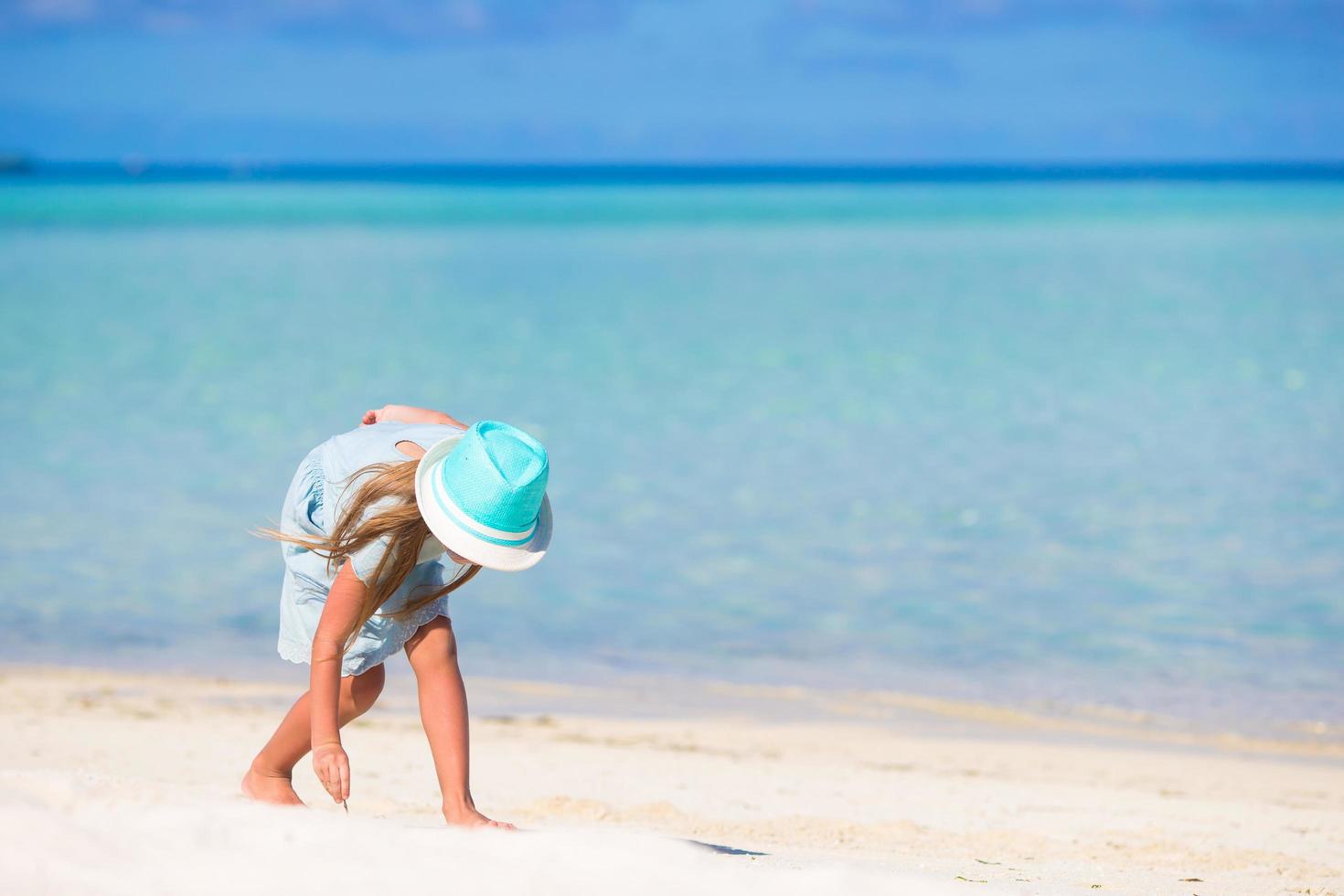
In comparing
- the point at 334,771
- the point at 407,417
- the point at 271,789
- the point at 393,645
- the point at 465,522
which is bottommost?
the point at 271,789

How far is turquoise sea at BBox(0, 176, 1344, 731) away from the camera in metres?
6.26

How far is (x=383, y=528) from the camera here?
115 inches

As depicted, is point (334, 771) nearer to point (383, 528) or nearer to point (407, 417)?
point (383, 528)

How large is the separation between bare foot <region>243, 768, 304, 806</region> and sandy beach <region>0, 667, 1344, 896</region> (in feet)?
0.78

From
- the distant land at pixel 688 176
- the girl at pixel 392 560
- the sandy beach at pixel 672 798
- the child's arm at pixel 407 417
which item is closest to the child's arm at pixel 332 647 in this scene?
the girl at pixel 392 560

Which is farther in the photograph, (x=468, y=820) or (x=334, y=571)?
(x=334, y=571)

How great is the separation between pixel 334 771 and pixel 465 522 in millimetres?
582

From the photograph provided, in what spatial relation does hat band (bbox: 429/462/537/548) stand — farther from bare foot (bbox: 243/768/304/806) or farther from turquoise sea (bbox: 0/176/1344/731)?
turquoise sea (bbox: 0/176/1344/731)

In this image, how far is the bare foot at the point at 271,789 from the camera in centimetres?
333

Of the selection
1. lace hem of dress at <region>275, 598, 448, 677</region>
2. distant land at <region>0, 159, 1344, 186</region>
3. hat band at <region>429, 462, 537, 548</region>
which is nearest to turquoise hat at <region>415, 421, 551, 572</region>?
hat band at <region>429, 462, 537, 548</region>

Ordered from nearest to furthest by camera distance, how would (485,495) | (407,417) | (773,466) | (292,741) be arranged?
(485,495)
(292,741)
(407,417)
(773,466)

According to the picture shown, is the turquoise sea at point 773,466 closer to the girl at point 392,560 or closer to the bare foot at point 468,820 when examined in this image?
the girl at point 392,560

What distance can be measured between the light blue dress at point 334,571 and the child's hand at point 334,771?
0.93 ft

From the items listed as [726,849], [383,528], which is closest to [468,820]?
[383,528]
